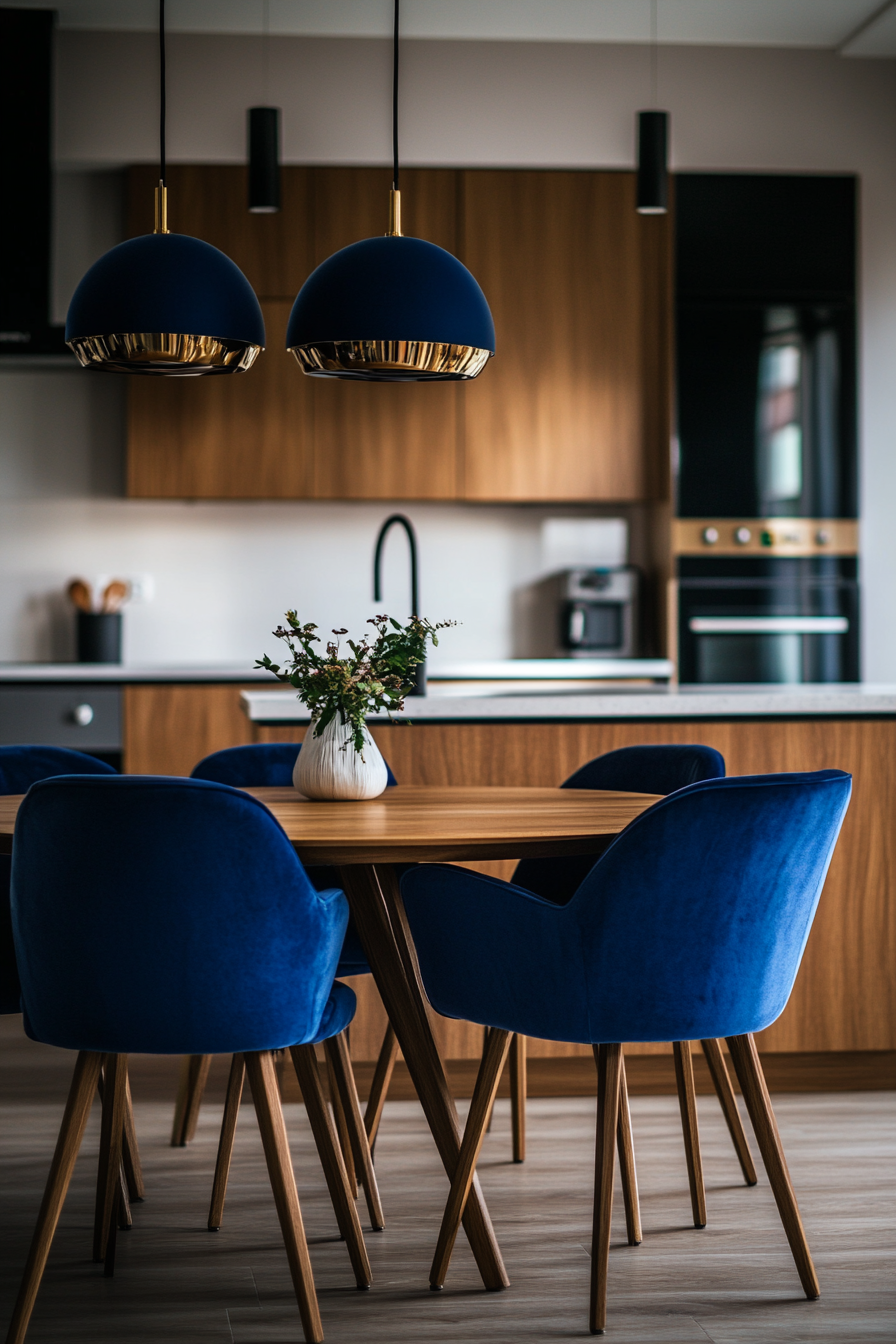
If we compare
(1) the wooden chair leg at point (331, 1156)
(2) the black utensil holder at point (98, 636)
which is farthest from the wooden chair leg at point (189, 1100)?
(2) the black utensil holder at point (98, 636)

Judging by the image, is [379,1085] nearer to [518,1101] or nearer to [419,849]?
[518,1101]

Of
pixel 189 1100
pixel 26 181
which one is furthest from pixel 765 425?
pixel 189 1100

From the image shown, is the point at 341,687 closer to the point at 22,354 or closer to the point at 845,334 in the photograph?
the point at 22,354

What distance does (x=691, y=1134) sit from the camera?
7.60 ft

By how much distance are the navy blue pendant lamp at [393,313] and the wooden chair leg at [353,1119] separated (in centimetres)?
113

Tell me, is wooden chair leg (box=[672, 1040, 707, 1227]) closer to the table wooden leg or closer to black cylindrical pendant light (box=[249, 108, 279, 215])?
the table wooden leg

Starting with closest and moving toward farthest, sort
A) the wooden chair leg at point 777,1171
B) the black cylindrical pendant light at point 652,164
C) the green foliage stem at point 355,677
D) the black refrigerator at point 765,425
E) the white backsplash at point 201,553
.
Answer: the wooden chair leg at point 777,1171 < the green foliage stem at point 355,677 < the black cylindrical pendant light at point 652,164 < the black refrigerator at point 765,425 < the white backsplash at point 201,553

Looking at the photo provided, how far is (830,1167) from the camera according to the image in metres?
2.55

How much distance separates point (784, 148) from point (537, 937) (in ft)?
12.3

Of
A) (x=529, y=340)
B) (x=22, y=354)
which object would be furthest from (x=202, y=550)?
(x=529, y=340)

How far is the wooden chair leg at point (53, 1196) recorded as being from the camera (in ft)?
5.84

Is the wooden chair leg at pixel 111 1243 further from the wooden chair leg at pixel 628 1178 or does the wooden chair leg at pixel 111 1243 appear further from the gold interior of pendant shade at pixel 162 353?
the gold interior of pendant shade at pixel 162 353

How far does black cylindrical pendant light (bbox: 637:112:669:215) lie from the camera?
3.90 metres

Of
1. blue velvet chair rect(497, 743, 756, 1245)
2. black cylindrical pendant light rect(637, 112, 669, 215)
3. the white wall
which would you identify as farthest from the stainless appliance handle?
blue velvet chair rect(497, 743, 756, 1245)
